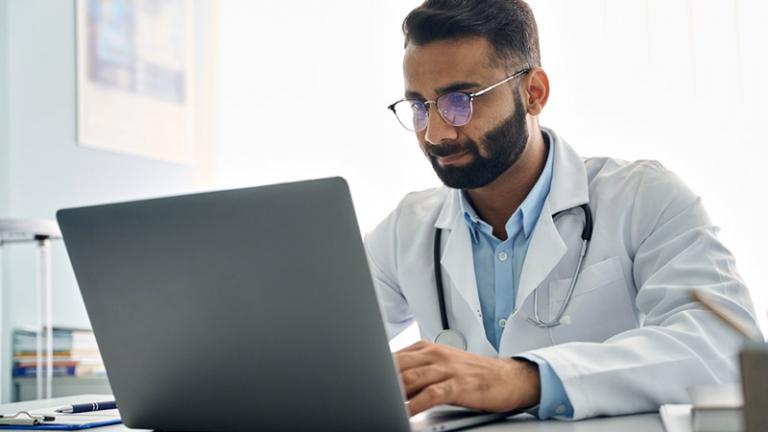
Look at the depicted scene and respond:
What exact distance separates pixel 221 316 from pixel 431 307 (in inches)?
29.5

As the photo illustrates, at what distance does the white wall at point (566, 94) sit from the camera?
282 centimetres

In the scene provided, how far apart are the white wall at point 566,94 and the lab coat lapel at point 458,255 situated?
4.97 ft

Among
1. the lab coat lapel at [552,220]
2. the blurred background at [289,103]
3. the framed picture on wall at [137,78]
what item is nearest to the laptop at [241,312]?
the lab coat lapel at [552,220]

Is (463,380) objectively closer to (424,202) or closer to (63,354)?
(424,202)

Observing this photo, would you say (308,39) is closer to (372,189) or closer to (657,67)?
(372,189)

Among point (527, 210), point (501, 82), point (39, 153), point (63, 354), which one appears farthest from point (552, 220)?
point (39, 153)

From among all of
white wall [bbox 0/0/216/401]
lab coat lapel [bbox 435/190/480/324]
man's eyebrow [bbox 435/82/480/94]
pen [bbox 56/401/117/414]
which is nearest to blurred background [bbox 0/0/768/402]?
white wall [bbox 0/0/216/401]

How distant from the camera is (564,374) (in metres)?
1.00

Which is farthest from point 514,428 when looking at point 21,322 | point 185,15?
point 185,15

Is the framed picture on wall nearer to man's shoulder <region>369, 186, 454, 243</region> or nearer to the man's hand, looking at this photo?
man's shoulder <region>369, 186, 454, 243</region>

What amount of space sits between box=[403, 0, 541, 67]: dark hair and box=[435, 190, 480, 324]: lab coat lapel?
0.94 ft

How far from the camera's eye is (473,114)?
1536 millimetres

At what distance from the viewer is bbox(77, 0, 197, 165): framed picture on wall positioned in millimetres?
3354

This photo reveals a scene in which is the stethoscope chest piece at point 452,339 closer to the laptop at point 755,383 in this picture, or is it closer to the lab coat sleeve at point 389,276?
the lab coat sleeve at point 389,276
